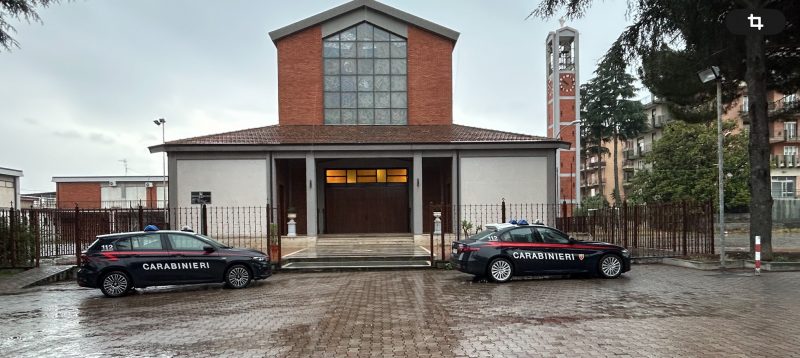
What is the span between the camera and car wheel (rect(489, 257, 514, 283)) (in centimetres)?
1343

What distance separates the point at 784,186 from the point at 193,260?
186 feet

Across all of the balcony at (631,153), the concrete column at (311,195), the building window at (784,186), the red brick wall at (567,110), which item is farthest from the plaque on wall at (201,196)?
the balcony at (631,153)

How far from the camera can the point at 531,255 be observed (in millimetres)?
13523

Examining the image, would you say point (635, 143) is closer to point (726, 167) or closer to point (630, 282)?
point (726, 167)

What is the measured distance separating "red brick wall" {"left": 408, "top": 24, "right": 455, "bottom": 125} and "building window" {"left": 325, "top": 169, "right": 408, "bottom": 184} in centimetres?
321

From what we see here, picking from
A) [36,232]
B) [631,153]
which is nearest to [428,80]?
[36,232]

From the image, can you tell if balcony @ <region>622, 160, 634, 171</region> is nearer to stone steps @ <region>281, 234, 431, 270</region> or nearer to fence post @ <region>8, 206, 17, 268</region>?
stone steps @ <region>281, 234, 431, 270</region>

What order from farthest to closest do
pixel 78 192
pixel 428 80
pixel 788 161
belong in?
1. pixel 788 161
2. pixel 78 192
3. pixel 428 80

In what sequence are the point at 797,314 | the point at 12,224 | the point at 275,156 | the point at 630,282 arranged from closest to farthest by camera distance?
the point at 797,314 < the point at 630,282 < the point at 12,224 < the point at 275,156

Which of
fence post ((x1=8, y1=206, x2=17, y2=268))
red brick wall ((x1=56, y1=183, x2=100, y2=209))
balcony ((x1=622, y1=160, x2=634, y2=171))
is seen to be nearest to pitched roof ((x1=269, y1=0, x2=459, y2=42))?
fence post ((x1=8, y1=206, x2=17, y2=268))

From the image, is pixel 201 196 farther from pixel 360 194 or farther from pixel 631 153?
pixel 631 153

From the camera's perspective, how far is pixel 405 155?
82.8ft

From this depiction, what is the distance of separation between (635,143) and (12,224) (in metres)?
68.1

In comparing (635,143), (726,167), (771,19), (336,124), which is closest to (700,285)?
(771,19)
